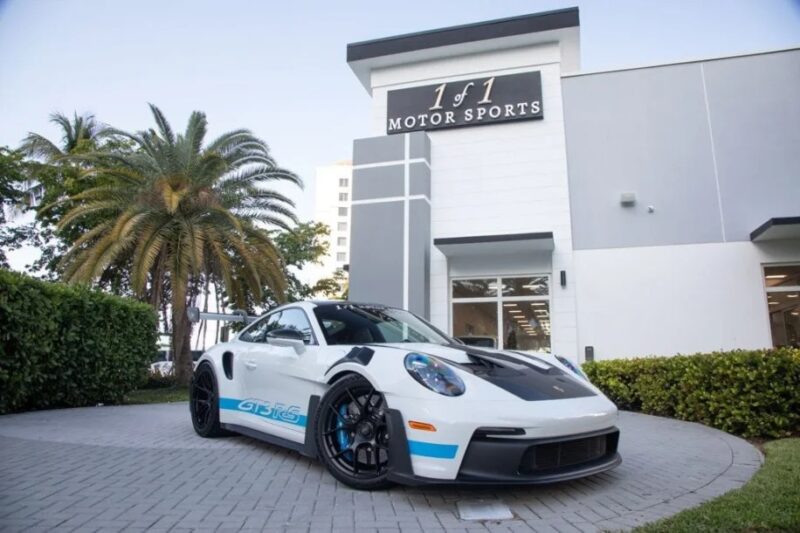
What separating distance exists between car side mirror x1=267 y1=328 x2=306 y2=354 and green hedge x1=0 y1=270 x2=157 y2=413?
14.6 ft

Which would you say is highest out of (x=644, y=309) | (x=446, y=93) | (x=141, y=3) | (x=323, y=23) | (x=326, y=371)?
(x=446, y=93)

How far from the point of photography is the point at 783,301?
11.0 meters

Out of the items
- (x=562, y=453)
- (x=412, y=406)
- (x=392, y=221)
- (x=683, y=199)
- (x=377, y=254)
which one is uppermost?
(x=683, y=199)

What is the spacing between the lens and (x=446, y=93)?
45.5ft

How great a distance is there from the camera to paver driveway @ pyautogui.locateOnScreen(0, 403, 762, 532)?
2746 mm

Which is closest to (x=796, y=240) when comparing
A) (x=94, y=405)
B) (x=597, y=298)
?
(x=597, y=298)

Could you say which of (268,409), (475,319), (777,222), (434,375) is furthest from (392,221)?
(434,375)

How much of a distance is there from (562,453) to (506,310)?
31.2 feet

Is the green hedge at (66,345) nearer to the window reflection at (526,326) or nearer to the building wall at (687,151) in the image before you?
the window reflection at (526,326)

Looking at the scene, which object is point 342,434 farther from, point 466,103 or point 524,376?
point 466,103

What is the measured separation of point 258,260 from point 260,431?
10142mm

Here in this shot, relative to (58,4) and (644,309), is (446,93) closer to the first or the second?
(644,309)

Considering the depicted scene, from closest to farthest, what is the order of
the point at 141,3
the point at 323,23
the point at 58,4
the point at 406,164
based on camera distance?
the point at 58,4
the point at 141,3
the point at 323,23
the point at 406,164

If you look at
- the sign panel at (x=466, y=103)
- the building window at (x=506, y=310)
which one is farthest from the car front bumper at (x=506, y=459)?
the sign panel at (x=466, y=103)
